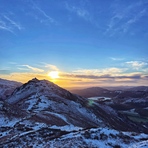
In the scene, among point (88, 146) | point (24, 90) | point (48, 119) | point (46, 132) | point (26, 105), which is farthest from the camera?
point (24, 90)

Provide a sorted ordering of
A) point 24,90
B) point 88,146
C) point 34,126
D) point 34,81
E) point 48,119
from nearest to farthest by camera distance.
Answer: point 88,146 < point 34,126 < point 48,119 < point 24,90 < point 34,81

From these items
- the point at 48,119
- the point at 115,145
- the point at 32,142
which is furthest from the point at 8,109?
the point at 115,145

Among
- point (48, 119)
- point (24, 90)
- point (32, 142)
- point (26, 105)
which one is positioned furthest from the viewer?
point (24, 90)

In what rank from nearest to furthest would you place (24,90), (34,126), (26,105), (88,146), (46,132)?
(88,146) → (46,132) → (34,126) → (26,105) → (24,90)

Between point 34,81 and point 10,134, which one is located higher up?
point 34,81

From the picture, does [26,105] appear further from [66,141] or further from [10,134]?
[66,141]

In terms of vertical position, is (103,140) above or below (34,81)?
below

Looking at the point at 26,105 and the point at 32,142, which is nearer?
the point at 32,142

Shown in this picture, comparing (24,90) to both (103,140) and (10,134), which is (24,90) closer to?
(10,134)

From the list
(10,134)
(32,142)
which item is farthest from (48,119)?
(32,142)
